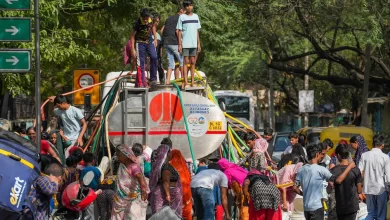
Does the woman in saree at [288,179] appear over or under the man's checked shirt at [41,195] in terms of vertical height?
under

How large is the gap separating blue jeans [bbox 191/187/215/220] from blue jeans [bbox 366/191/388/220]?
231cm

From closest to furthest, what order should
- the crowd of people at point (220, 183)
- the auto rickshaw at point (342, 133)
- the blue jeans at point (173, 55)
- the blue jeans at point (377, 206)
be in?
the crowd of people at point (220, 183)
the blue jeans at point (377, 206)
the blue jeans at point (173, 55)
the auto rickshaw at point (342, 133)

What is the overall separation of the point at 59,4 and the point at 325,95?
141ft

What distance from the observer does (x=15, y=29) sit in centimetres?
1126

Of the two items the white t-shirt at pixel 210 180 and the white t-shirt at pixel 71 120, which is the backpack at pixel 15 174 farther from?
the white t-shirt at pixel 71 120

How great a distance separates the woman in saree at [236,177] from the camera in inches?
559

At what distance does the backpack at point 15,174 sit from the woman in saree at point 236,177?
5.72m

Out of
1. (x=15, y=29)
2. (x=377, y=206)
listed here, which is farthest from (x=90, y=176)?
(x=377, y=206)

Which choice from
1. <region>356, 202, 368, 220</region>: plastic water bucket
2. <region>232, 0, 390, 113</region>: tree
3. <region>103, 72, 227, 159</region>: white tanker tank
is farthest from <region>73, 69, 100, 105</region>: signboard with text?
<region>356, 202, 368, 220</region>: plastic water bucket

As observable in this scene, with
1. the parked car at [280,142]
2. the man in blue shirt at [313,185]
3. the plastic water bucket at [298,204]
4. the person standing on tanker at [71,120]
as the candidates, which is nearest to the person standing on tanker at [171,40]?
the person standing on tanker at [71,120]

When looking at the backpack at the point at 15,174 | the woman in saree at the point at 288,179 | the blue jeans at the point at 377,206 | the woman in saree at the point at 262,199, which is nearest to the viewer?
the backpack at the point at 15,174

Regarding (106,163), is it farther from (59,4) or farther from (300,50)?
(300,50)

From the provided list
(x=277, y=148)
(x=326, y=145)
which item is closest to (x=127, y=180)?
(x=326, y=145)

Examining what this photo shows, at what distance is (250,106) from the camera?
41.6 meters
